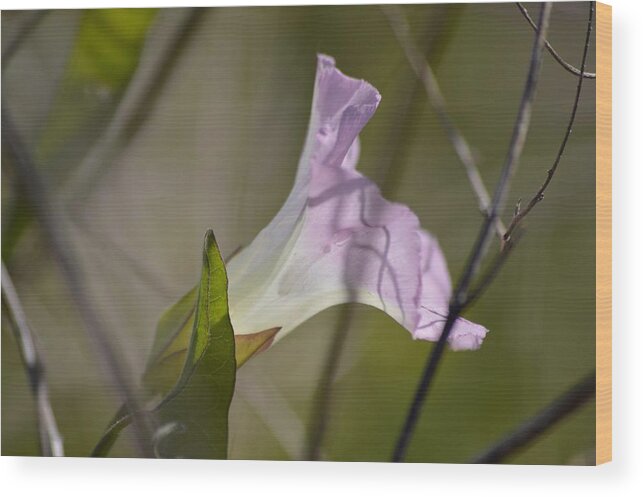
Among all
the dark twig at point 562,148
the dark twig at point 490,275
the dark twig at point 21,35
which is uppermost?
the dark twig at point 21,35

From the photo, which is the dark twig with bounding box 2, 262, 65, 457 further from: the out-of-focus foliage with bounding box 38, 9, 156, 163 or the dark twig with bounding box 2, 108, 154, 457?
the out-of-focus foliage with bounding box 38, 9, 156, 163

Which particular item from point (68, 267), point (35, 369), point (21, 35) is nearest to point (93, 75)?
point (21, 35)

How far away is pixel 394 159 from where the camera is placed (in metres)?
1.81

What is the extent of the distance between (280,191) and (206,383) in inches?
13.4

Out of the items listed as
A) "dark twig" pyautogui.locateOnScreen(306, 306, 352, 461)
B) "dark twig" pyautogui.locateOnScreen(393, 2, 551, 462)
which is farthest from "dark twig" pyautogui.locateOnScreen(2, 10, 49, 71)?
"dark twig" pyautogui.locateOnScreen(393, 2, 551, 462)

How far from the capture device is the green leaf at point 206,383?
1.83 meters

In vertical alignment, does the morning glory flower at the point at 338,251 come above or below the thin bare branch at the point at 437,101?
below

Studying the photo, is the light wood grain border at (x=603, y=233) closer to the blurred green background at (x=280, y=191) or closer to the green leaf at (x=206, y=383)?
the blurred green background at (x=280, y=191)

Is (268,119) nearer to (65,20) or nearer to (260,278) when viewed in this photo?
(260,278)

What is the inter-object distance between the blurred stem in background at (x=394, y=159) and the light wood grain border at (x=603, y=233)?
241 millimetres

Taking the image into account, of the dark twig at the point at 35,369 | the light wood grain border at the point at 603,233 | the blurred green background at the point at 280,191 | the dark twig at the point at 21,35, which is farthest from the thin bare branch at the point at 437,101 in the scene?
the dark twig at the point at 35,369

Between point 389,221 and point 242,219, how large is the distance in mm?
243

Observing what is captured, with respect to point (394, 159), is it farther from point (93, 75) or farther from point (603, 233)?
point (93, 75)

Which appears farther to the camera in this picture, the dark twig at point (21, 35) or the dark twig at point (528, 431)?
the dark twig at point (21, 35)
